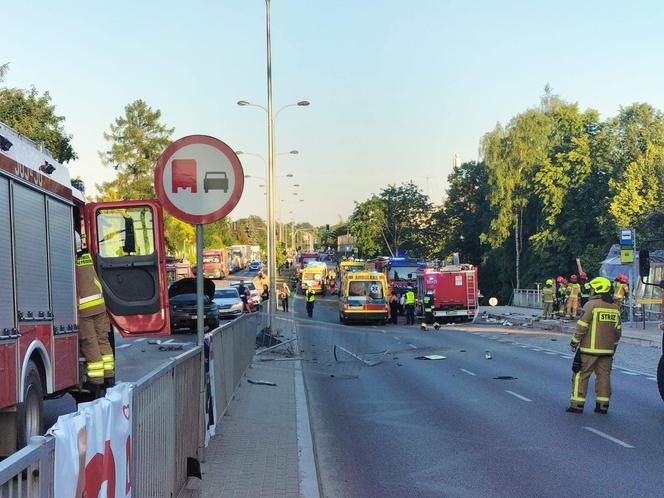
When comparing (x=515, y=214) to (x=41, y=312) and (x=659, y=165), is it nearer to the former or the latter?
(x=659, y=165)

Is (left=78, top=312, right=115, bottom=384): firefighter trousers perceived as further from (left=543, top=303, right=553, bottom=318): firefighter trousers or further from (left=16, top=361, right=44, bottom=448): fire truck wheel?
(left=543, top=303, right=553, bottom=318): firefighter trousers

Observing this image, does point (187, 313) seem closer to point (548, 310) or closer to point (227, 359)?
point (227, 359)

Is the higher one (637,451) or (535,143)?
(535,143)

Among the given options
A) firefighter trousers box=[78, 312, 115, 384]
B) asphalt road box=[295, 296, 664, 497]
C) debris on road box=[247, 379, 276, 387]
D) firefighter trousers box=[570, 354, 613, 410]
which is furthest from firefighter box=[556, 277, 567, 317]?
firefighter trousers box=[78, 312, 115, 384]

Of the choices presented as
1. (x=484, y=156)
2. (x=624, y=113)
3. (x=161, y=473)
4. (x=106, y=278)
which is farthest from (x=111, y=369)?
(x=484, y=156)

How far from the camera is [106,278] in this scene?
34.0ft

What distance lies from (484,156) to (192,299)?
48.6 meters

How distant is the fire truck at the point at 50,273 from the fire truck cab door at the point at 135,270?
1 cm

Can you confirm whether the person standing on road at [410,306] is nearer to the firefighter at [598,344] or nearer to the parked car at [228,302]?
the parked car at [228,302]

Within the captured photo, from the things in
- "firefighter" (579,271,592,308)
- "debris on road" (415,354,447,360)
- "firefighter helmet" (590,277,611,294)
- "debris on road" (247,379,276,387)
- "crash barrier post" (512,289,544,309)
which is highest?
"firefighter helmet" (590,277,611,294)

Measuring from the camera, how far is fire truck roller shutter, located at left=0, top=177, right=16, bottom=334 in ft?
20.8

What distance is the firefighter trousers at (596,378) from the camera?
444 inches

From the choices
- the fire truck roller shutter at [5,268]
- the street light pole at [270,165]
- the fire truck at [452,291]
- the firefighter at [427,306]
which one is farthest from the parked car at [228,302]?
the fire truck roller shutter at [5,268]

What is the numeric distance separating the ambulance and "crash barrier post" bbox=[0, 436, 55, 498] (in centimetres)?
3536
